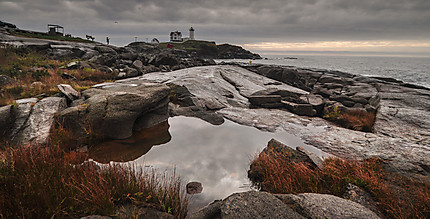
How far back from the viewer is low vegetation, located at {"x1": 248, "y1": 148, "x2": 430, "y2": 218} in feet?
12.9

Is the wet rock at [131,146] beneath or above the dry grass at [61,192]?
beneath

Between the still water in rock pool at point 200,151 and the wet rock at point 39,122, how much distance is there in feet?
6.10

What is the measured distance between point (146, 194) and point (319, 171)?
4.63 m

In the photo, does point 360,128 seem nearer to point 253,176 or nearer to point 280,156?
point 280,156

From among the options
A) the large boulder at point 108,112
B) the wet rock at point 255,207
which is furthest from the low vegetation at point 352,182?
the large boulder at point 108,112

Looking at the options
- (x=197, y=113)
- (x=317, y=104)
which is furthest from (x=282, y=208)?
(x=317, y=104)

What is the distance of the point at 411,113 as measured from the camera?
39.2 feet

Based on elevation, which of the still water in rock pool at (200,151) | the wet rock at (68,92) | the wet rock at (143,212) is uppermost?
the wet rock at (68,92)

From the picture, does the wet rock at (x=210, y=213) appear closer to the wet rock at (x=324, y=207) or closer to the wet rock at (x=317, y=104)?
the wet rock at (x=324, y=207)

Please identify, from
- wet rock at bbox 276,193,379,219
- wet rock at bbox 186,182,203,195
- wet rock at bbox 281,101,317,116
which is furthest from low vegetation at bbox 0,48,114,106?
wet rock at bbox 281,101,317,116

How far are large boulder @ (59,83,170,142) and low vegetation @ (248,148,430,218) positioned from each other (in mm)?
6012

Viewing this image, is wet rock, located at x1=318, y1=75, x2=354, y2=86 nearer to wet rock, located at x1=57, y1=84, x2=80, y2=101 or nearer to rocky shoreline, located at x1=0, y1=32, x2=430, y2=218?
rocky shoreline, located at x1=0, y1=32, x2=430, y2=218

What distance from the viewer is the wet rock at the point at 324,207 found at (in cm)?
338

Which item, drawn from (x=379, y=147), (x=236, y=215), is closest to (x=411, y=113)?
(x=379, y=147)
